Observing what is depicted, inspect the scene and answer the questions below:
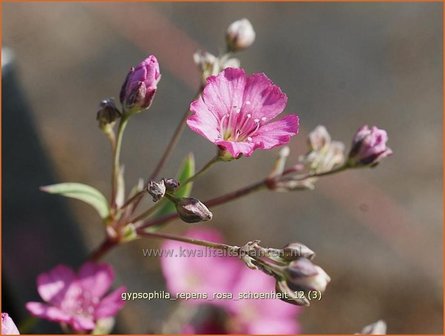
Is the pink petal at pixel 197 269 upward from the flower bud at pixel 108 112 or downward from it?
downward

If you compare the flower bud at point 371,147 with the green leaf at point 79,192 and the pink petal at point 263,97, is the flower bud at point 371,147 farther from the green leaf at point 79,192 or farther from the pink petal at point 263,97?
the green leaf at point 79,192

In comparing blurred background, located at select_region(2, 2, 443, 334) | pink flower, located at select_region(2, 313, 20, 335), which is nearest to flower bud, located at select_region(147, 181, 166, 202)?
pink flower, located at select_region(2, 313, 20, 335)

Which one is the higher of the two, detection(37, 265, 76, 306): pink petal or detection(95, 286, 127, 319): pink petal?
detection(95, 286, 127, 319): pink petal

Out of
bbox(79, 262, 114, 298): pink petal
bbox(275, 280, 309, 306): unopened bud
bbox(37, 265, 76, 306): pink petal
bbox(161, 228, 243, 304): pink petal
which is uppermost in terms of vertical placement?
bbox(275, 280, 309, 306): unopened bud

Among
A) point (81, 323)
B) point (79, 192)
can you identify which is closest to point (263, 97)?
point (79, 192)

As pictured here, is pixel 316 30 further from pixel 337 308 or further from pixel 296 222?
pixel 337 308

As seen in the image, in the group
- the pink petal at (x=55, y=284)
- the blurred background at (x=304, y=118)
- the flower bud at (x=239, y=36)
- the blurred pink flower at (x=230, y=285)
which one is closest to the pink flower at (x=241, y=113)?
the flower bud at (x=239, y=36)

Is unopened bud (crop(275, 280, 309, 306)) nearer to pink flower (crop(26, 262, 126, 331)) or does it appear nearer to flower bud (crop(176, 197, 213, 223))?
flower bud (crop(176, 197, 213, 223))

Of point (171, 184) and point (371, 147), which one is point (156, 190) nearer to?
point (171, 184)
